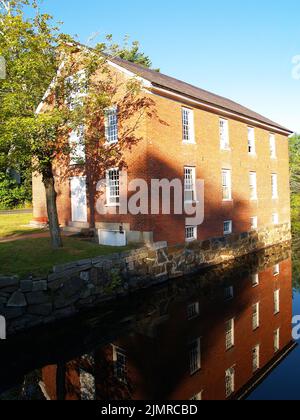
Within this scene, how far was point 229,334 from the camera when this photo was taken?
34.0ft

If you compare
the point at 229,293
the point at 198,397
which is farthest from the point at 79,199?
the point at 198,397

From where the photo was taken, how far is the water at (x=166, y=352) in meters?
7.55

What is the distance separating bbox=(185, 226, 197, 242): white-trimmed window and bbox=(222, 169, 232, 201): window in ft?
13.4

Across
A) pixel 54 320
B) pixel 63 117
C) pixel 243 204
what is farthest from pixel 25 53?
pixel 243 204

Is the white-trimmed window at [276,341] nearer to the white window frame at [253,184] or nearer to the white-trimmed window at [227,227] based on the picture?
the white-trimmed window at [227,227]

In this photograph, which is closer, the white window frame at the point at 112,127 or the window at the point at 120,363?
the window at the point at 120,363

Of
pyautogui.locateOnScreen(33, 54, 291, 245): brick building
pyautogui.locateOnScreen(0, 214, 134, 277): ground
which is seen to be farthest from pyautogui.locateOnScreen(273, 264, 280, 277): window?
pyautogui.locateOnScreen(0, 214, 134, 277): ground

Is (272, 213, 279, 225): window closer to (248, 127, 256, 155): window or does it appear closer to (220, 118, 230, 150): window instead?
(248, 127, 256, 155): window

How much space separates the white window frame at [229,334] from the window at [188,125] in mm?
10628

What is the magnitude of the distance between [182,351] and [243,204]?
50.3 ft

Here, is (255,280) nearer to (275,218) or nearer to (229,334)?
(229,334)

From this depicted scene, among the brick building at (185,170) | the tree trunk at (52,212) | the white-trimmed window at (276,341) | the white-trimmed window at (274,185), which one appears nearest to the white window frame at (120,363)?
the white-trimmed window at (276,341)

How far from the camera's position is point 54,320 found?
1102 centimetres

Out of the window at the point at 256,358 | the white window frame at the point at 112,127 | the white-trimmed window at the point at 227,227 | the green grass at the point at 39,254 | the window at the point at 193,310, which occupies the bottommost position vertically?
the window at the point at 256,358
